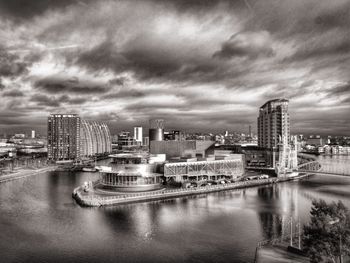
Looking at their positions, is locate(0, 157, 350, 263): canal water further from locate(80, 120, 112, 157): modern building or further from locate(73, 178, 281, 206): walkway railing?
locate(80, 120, 112, 157): modern building

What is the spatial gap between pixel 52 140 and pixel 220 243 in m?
122

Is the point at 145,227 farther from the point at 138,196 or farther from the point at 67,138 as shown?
the point at 67,138

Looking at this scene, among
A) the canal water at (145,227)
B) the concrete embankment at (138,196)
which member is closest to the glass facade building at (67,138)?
the canal water at (145,227)

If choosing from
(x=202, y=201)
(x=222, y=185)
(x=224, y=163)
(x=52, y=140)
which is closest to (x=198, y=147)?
Result: (x=224, y=163)

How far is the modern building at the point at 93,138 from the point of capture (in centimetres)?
15238

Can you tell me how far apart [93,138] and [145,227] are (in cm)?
13673

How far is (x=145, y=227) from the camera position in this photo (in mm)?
35594

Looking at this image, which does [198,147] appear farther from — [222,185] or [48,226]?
[48,226]

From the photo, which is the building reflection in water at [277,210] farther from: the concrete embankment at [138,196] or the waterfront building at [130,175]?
the waterfront building at [130,175]

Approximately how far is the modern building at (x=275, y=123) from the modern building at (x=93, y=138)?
285ft

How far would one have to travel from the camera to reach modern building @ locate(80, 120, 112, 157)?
500 ft

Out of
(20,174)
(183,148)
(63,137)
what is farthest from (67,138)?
(183,148)

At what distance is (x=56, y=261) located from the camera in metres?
25.7

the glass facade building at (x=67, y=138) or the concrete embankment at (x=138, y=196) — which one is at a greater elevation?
the glass facade building at (x=67, y=138)
